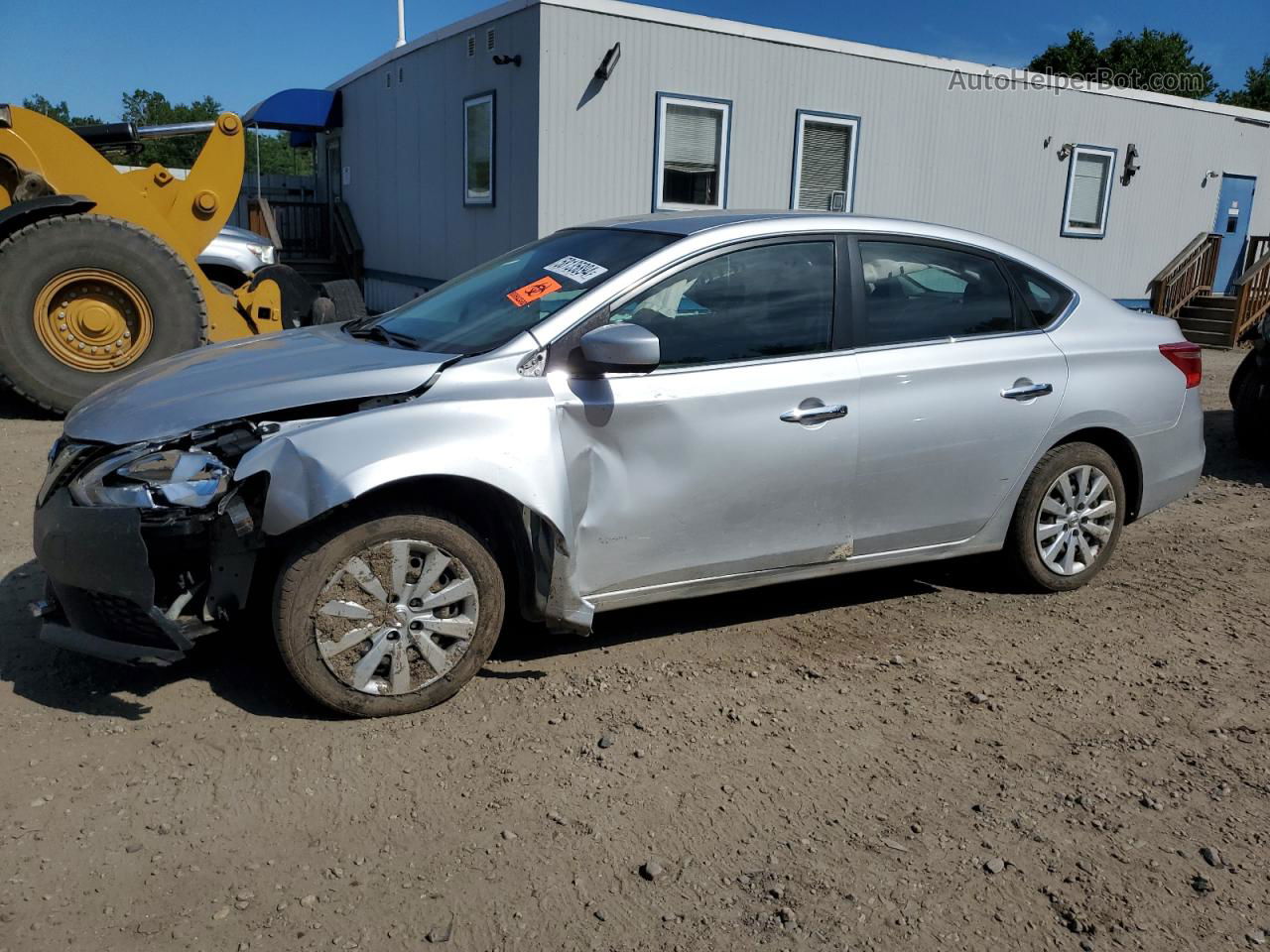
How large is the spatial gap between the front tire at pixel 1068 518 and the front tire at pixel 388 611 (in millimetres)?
2555

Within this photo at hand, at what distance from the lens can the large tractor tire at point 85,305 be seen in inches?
299

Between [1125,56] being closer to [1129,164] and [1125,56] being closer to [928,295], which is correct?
[1129,164]

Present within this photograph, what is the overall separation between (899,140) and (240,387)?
1222 centimetres

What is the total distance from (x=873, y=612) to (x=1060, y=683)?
91 cm

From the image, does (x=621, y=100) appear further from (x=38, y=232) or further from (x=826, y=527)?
(x=826, y=527)

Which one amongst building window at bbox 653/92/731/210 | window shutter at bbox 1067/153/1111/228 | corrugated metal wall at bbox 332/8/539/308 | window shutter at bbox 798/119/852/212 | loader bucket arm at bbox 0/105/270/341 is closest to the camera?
loader bucket arm at bbox 0/105/270/341

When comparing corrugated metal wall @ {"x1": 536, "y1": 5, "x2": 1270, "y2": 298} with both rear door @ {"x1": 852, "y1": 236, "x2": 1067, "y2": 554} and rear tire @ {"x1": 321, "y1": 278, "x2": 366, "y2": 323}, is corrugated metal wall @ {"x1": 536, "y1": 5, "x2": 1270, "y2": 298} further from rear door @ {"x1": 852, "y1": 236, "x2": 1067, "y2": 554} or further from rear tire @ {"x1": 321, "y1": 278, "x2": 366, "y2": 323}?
rear door @ {"x1": 852, "y1": 236, "x2": 1067, "y2": 554}

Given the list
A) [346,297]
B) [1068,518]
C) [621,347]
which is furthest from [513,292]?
[346,297]

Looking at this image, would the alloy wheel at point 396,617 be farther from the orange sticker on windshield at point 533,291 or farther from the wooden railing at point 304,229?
the wooden railing at point 304,229

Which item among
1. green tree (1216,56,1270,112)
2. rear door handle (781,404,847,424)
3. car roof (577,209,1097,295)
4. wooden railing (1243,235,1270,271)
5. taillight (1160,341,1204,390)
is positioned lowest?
rear door handle (781,404,847,424)

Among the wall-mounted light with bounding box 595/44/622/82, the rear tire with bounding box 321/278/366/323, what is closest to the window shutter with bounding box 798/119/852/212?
the wall-mounted light with bounding box 595/44/622/82

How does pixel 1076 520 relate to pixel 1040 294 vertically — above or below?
below

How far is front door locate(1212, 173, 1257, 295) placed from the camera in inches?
730

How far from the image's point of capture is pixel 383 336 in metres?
4.32
